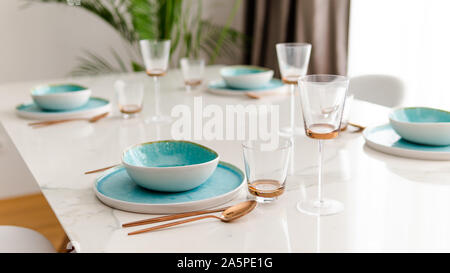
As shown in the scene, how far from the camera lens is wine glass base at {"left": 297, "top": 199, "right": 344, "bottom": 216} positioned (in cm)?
91

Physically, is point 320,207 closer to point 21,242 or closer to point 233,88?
point 21,242

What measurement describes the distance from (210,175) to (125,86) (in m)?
0.71

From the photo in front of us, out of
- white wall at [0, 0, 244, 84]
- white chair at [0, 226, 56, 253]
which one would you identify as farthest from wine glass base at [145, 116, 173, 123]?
white wall at [0, 0, 244, 84]

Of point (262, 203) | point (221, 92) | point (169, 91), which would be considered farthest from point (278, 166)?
point (169, 91)

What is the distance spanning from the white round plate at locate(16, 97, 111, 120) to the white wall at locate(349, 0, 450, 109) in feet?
4.36

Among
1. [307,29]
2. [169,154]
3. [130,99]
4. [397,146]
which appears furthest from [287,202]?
[307,29]

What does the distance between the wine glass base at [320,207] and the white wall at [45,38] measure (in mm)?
2857

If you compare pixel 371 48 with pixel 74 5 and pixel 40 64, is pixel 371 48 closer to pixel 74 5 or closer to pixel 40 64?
pixel 74 5

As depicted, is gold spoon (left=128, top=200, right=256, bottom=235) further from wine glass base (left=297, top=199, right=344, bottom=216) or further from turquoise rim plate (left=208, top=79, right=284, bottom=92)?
turquoise rim plate (left=208, top=79, right=284, bottom=92)

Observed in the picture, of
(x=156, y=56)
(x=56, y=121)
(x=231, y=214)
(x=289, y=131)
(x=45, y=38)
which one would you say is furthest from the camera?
(x=45, y=38)

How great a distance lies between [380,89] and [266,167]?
51.7 inches

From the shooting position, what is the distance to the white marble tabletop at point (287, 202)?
2.66 ft

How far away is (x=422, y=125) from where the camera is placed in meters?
1.19

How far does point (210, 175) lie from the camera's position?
1.01 meters
